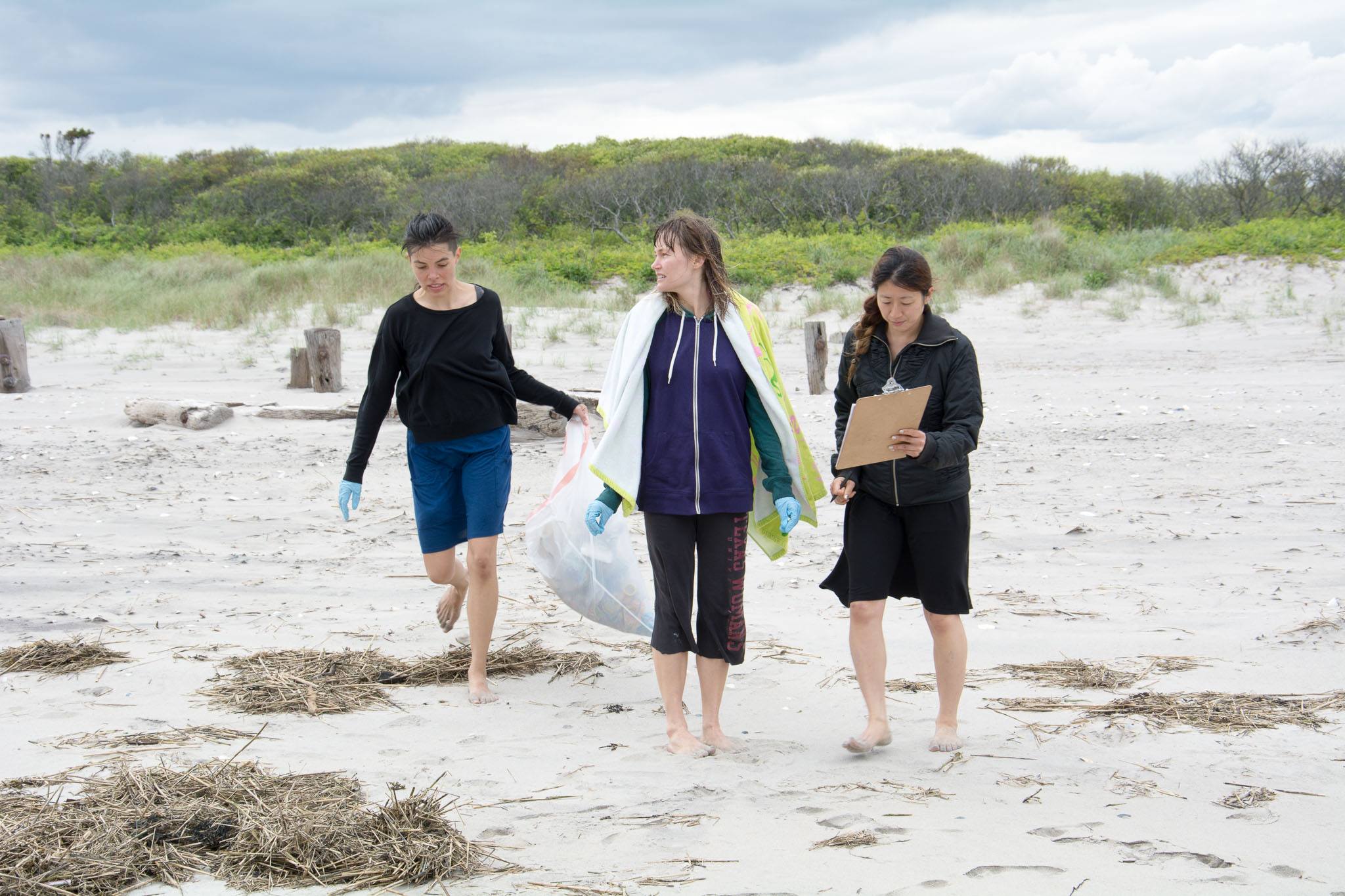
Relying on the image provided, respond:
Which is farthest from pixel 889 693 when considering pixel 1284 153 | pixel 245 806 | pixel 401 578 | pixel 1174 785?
pixel 1284 153

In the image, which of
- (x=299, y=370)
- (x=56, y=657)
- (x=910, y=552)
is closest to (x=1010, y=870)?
(x=910, y=552)

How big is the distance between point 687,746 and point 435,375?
1610 millimetres

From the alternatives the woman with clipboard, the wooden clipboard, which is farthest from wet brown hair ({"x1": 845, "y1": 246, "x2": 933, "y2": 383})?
the wooden clipboard

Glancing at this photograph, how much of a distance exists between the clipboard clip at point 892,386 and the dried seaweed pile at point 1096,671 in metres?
1.46

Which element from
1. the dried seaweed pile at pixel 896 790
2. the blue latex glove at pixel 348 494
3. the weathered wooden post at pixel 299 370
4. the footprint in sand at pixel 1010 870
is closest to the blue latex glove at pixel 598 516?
the dried seaweed pile at pixel 896 790

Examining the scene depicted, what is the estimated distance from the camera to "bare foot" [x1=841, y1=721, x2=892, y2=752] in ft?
11.8

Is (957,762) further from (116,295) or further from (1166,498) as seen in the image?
(116,295)

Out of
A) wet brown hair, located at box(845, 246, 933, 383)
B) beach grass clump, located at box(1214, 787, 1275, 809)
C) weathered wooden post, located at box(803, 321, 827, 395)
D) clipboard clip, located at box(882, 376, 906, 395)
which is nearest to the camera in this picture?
beach grass clump, located at box(1214, 787, 1275, 809)

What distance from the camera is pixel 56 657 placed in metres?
4.52

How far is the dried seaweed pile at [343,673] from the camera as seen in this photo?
4.11m

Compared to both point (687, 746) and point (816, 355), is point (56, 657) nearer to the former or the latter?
point (687, 746)

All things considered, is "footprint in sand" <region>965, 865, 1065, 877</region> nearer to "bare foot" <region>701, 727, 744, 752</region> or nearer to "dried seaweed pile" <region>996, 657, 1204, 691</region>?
"bare foot" <region>701, 727, 744, 752</region>

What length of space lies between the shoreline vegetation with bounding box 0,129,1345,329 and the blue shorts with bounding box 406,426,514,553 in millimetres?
12181

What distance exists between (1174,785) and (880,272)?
173 centimetres
